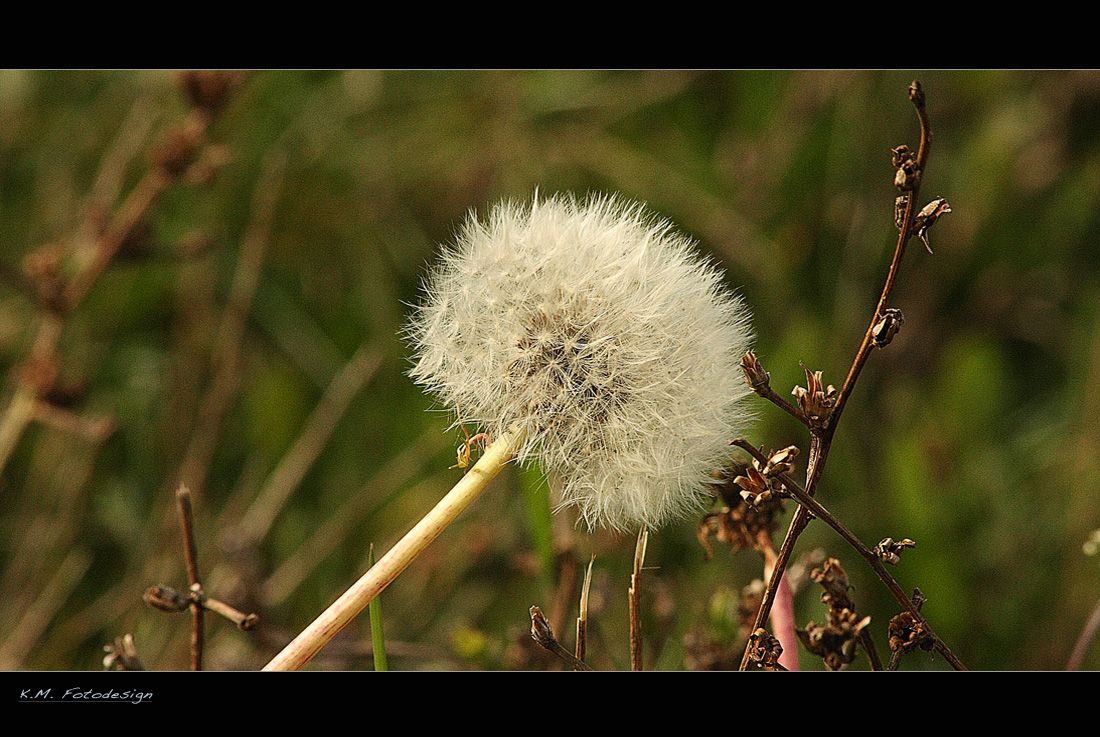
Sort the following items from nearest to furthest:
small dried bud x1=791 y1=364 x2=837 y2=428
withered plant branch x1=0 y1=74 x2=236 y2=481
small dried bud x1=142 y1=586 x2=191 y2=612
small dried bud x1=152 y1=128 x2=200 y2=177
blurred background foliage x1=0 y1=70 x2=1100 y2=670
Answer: small dried bud x1=791 y1=364 x2=837 y2=428 → small dried bud x1=142 y1=586 x2=191 y2=612 → withered plant branch x1=0 y1=74 x2=236 y2=481 → small dried bud x1=152 y1=128 x2=200 y2=177 → blurred background foliage x1=0 y1=70 x2=1100 y2=670

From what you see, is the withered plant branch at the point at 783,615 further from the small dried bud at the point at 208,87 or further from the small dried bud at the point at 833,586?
the small dried bud at the point at 208,87

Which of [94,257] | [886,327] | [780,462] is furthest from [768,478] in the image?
[94,257]

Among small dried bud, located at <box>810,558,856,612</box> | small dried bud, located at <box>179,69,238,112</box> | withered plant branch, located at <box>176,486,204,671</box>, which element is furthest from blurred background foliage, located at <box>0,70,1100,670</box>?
small dried bud, located at <box>810,558,856,612</box>

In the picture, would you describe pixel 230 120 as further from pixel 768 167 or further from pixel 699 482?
pixel 699 482

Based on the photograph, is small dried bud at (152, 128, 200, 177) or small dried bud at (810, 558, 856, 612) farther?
small dried bud at (152, 128, 200, 177)

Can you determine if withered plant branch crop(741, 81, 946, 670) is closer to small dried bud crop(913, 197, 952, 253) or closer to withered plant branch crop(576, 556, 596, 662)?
small dried bud crop(913, 197, 952, 253)

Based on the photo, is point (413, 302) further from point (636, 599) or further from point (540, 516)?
point (636, 599)
